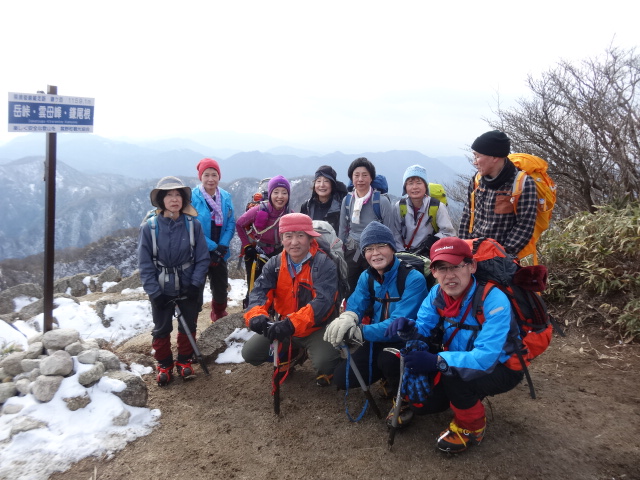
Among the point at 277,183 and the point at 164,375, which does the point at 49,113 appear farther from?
the point at 164,375

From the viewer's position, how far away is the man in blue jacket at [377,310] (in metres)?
3.65

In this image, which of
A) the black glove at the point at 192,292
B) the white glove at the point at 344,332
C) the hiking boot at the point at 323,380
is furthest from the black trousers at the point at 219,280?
the white glove at the point at 344,332

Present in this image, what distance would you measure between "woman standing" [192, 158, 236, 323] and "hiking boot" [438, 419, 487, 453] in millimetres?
3782

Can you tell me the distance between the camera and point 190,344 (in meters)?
4.91

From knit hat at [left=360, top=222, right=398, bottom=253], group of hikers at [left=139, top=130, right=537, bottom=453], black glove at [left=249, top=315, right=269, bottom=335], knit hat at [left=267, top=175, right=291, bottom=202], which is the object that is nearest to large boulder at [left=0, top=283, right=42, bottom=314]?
group of hikers at [left=139, top=130, right=537, bottom=453]

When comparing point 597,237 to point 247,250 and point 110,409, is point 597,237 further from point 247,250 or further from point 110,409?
point 110,409

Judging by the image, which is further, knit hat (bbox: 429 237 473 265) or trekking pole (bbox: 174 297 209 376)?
trekking pole (bbox: 174 297 209 376)

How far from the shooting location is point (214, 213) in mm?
5691

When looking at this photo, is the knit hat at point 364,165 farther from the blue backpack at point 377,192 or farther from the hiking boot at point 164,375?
the hiking boot at point 164,375

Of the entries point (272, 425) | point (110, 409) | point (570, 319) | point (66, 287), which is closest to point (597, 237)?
point (570, 319)

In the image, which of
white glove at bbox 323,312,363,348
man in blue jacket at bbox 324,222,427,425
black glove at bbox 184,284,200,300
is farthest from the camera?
black glove at bbox 184,284,200,300

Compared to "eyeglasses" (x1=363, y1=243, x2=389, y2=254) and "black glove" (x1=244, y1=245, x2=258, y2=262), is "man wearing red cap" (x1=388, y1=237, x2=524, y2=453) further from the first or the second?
"black glove" (x1=244, y1=245, x2=258, y2=262)

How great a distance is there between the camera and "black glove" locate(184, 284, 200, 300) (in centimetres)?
468

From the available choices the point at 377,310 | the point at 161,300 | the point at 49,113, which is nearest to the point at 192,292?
the point at 161,300
